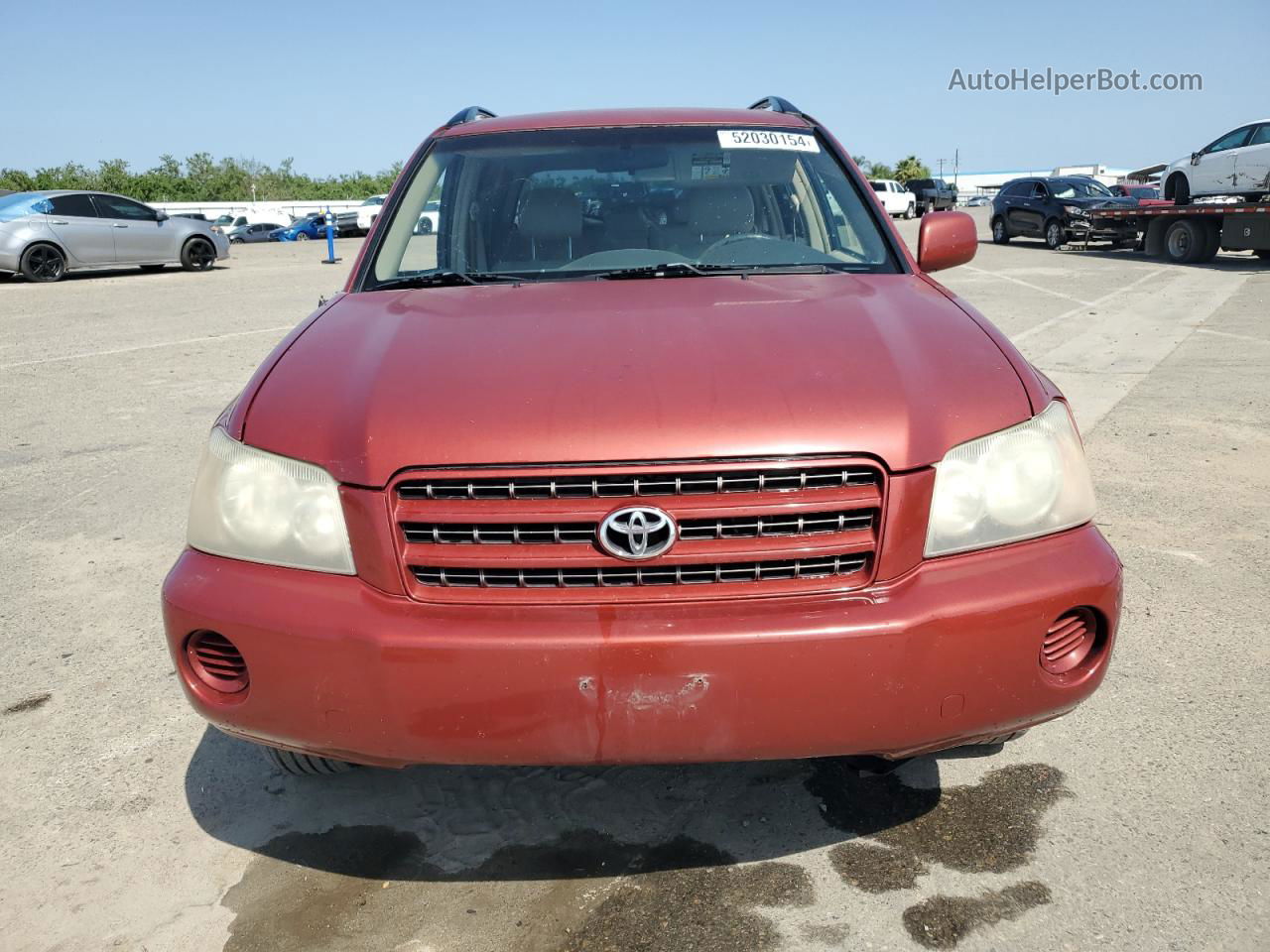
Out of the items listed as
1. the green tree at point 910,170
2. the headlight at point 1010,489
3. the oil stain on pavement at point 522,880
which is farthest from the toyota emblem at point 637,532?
the green tree at point 910,170

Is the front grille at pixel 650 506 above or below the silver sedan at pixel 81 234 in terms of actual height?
below

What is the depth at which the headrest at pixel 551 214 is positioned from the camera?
338 cm

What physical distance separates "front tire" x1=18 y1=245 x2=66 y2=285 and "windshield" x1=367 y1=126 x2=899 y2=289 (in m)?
16.7

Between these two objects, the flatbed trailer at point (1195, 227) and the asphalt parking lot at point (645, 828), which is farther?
the flatbed trailer at point (1195, 227)

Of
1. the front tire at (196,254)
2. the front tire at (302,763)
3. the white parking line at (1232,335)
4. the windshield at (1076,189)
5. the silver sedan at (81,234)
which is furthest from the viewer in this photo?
the windshield at (1076,189)

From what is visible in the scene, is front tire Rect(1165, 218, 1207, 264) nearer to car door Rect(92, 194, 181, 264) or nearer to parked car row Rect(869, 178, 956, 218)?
parked car row Rect(869, 178, 956, 218)

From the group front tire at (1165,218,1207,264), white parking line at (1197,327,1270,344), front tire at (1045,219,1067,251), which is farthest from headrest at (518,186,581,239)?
front tire at (1045,219,1067,251)

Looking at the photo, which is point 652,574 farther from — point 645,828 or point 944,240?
point 944,240

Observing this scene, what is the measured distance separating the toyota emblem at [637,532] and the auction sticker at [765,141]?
6.38 ft

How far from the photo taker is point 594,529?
2.07 metres

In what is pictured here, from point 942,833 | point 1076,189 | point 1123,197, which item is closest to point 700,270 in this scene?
point 942,833

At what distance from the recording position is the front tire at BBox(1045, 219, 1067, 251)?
77.6ft

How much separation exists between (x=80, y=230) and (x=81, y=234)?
73 mm

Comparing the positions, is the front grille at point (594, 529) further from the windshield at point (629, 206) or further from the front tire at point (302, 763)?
the windshield at point (629, 206)
